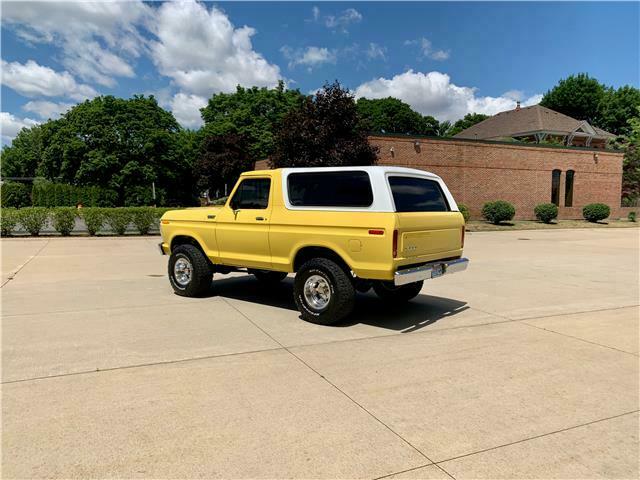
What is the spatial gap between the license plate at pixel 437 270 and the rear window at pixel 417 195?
785 mm

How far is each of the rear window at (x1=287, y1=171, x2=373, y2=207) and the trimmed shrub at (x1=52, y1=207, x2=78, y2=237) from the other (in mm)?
15244

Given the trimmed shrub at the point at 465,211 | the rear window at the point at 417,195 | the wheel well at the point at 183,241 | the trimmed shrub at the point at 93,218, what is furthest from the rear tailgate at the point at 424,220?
the trimmed shrub at the point at 465,211

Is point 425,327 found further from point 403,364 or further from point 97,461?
point 97,461

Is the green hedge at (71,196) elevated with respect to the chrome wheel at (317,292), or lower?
elevated

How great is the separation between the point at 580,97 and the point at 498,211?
1822 inches

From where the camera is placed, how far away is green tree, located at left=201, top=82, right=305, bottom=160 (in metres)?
49.8

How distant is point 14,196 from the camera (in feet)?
131

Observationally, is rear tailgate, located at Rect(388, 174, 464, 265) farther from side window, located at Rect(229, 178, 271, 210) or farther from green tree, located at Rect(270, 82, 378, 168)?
green tree, located at Rect(270, 82, 378, 168)

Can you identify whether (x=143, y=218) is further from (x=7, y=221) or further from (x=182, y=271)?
(x=182, y=271)

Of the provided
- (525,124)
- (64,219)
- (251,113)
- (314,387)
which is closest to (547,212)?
(525,124)

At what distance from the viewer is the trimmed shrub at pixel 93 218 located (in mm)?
18609

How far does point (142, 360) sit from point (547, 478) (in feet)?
12.1

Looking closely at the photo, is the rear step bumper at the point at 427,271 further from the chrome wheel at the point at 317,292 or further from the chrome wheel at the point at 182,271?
the chrome wheel at the point at 182,271

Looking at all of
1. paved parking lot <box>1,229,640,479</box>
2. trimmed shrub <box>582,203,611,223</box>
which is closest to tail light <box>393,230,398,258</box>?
paved parking lot <box>1,229,640,479</box>
